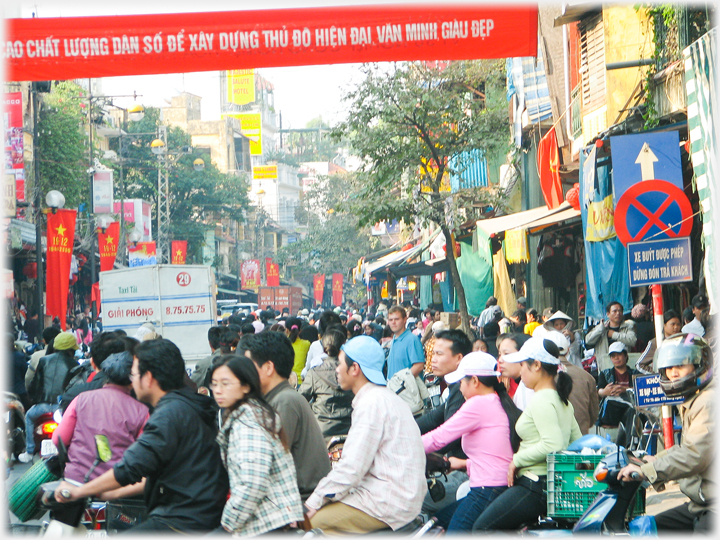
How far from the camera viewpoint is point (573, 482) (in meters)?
4.61

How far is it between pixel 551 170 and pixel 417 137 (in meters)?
4.68

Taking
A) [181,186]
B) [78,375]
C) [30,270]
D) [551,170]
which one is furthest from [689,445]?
[181,186]

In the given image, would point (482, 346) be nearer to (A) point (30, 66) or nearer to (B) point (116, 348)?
(B) point (116, 348)

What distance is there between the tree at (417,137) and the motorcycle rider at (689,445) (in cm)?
1250

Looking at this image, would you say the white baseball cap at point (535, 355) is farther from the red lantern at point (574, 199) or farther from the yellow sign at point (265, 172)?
the yellow sign at point (265, 172)

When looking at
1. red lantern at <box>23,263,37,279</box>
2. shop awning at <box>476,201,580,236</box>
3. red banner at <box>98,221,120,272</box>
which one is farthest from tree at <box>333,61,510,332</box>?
red lantern at <box>23,263,37,279</box>

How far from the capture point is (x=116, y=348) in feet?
22.3

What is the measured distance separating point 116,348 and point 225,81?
95.7m

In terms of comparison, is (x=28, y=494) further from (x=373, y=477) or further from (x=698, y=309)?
(x=698, y=309)

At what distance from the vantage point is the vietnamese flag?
13.9m

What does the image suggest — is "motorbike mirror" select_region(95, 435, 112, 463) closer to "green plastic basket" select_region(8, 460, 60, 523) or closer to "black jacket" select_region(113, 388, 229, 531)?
"black jacket" select_region(113, 388, 229, 531)

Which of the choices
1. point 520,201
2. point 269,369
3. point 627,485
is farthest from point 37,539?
point 520,201

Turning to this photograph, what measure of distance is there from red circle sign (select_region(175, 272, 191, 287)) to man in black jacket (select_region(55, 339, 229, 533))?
44.1ft

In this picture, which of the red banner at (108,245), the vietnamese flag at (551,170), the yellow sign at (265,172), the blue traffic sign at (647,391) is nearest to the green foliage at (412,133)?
the vietnamese flag at (551,170)
